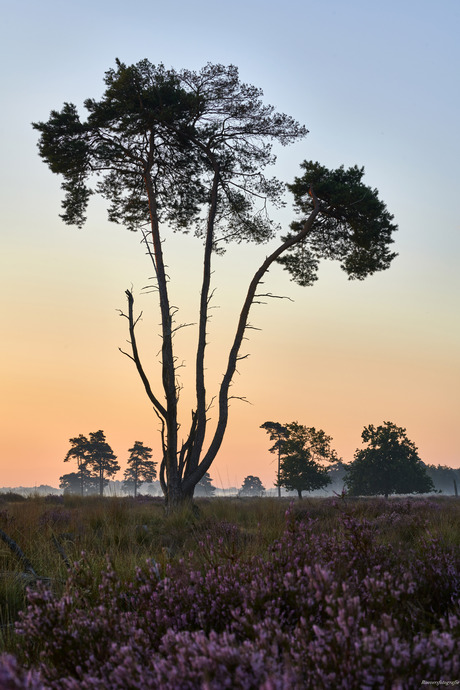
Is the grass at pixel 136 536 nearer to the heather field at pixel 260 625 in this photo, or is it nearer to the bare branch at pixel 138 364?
the heather field at pixel 260 625

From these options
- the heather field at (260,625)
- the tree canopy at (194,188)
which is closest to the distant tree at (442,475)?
the tree canopy at (194,188)

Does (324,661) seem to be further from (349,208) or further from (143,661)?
(349,208)

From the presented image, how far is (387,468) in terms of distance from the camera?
4800 centimetres

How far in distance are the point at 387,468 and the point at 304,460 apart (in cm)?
771

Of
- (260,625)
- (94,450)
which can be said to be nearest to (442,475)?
(94,450)

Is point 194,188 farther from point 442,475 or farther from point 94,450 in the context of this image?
point 442,475

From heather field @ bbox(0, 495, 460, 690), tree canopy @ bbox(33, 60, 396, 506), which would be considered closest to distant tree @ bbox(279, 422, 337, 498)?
tree canopy @ bbox(33, 60, 396, 506)

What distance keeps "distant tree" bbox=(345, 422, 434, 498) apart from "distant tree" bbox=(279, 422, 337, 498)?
3.12 metres

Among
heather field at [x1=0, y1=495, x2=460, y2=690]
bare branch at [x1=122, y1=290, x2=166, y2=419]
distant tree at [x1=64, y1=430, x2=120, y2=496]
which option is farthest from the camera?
distant tree at [x1=64, y1=430, x2=120, y2=496]

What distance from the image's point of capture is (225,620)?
2729mm

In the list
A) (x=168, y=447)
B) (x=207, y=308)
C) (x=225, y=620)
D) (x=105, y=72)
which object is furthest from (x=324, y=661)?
(x=105, y=72)

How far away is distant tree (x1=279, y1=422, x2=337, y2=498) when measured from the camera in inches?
1937

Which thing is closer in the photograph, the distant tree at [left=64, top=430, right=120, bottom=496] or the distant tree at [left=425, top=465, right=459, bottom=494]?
the distant tree at [left=64, top=430, right=120, bottom=496]

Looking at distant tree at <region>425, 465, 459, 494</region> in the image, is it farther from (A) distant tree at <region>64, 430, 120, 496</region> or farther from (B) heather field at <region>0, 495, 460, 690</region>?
(B) heather field at <region>0, 495, 460, 690</region>
